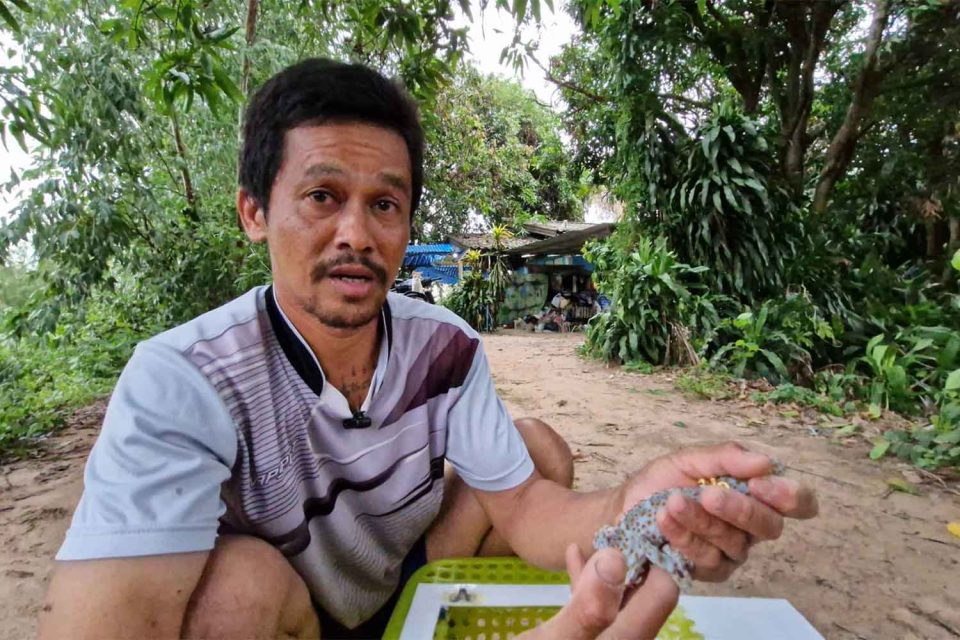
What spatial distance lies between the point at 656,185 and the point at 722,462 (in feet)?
22.3

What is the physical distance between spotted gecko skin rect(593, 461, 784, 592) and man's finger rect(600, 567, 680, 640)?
40 millimetres

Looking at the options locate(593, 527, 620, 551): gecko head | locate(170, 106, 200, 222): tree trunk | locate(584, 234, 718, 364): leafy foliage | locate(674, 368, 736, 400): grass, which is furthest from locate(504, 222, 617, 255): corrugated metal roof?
locate(593, 527, 620, 551): gecko head

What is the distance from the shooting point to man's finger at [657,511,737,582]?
0.99 meters

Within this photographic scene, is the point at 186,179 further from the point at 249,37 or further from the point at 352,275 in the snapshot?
the point at 352,275

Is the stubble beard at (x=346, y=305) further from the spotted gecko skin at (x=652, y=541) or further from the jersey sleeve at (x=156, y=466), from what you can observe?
the spotted gecko skin at (x=652, y=541)

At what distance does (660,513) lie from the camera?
1.00 m

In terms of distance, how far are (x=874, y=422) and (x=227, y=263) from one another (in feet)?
19.6

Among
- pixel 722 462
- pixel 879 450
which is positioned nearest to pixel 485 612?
pixel 722 462

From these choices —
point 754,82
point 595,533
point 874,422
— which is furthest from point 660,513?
point 754,82

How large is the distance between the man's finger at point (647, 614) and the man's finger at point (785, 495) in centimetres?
21

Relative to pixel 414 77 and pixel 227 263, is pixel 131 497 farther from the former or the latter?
pixel 227 263

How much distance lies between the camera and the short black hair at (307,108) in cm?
138

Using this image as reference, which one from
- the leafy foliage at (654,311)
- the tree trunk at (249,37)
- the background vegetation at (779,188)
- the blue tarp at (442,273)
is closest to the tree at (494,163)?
the blue tarp at (442,273)

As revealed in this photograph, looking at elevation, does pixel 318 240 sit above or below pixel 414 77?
below
